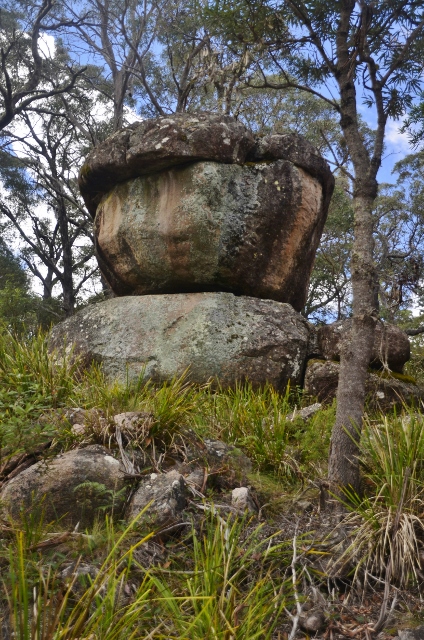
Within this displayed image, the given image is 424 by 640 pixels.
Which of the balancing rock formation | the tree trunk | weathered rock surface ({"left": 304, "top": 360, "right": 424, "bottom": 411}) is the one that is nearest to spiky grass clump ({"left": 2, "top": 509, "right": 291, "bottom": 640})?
the tree trunk

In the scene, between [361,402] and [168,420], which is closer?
[361,402]

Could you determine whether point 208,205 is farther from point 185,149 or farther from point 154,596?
point 154,596

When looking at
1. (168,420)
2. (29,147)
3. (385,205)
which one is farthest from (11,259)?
(168,420)

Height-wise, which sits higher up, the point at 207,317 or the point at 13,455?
the point at 207,317

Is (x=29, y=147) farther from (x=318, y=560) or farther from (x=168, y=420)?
(x=318, y=560)

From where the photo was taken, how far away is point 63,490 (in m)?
3.44

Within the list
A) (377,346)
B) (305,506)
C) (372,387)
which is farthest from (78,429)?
(377,346)

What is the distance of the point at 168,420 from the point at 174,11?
16.1m

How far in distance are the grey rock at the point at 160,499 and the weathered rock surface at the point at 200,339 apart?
11.0ft

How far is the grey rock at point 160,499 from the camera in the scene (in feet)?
10.9

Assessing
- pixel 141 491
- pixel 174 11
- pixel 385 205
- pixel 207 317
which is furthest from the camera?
pixel 385 205

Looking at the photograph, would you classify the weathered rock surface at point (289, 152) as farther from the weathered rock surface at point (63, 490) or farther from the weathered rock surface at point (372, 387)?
the weathered rock surface at point (63, 490)

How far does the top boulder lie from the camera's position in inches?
305

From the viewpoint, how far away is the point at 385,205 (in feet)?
63.6
